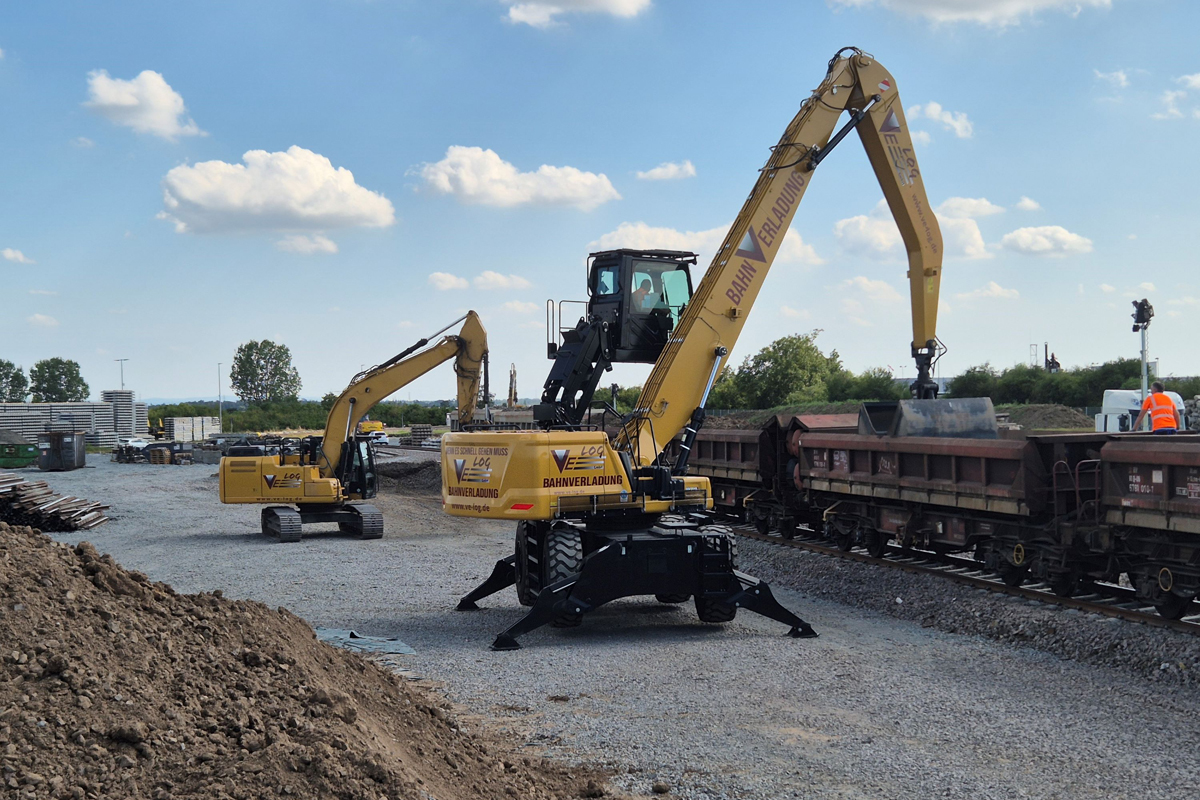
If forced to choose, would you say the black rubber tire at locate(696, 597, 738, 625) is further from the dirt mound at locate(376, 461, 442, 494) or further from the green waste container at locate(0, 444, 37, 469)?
the green waste container at locate(0, 444, 37, 469)

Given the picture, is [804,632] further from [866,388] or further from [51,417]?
[51,417]

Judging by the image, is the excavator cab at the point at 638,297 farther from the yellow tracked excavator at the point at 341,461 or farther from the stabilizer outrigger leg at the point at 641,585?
the yellow tracked excavator at the point at 341,461

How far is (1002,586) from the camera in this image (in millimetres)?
11695

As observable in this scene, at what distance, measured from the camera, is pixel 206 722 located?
17.3 feet

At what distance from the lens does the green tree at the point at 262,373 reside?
141250 mm

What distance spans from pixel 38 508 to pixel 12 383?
125579 mm

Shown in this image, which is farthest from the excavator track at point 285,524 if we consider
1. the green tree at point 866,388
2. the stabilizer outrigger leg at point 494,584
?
the green tree at point 866,388

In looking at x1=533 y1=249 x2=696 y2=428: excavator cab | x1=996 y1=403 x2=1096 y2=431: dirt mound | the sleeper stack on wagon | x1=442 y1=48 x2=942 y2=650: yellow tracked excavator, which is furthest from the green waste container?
x1=533 y1=249 x2=696 y2=428: excavator cab

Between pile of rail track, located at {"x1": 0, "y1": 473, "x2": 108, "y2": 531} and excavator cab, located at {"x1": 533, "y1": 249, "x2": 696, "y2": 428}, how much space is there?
15.7 m

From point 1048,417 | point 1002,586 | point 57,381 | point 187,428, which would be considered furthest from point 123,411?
point 1002,586

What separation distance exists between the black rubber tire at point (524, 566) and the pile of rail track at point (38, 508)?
14.9 metres

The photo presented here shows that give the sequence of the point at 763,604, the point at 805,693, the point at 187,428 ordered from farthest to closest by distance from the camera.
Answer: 1. the point at 187,428
2. the point at 763,604
3. the point at 805,693

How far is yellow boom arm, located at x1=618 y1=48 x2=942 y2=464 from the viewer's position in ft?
37.1

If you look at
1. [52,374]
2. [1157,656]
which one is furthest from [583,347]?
[52,374]
